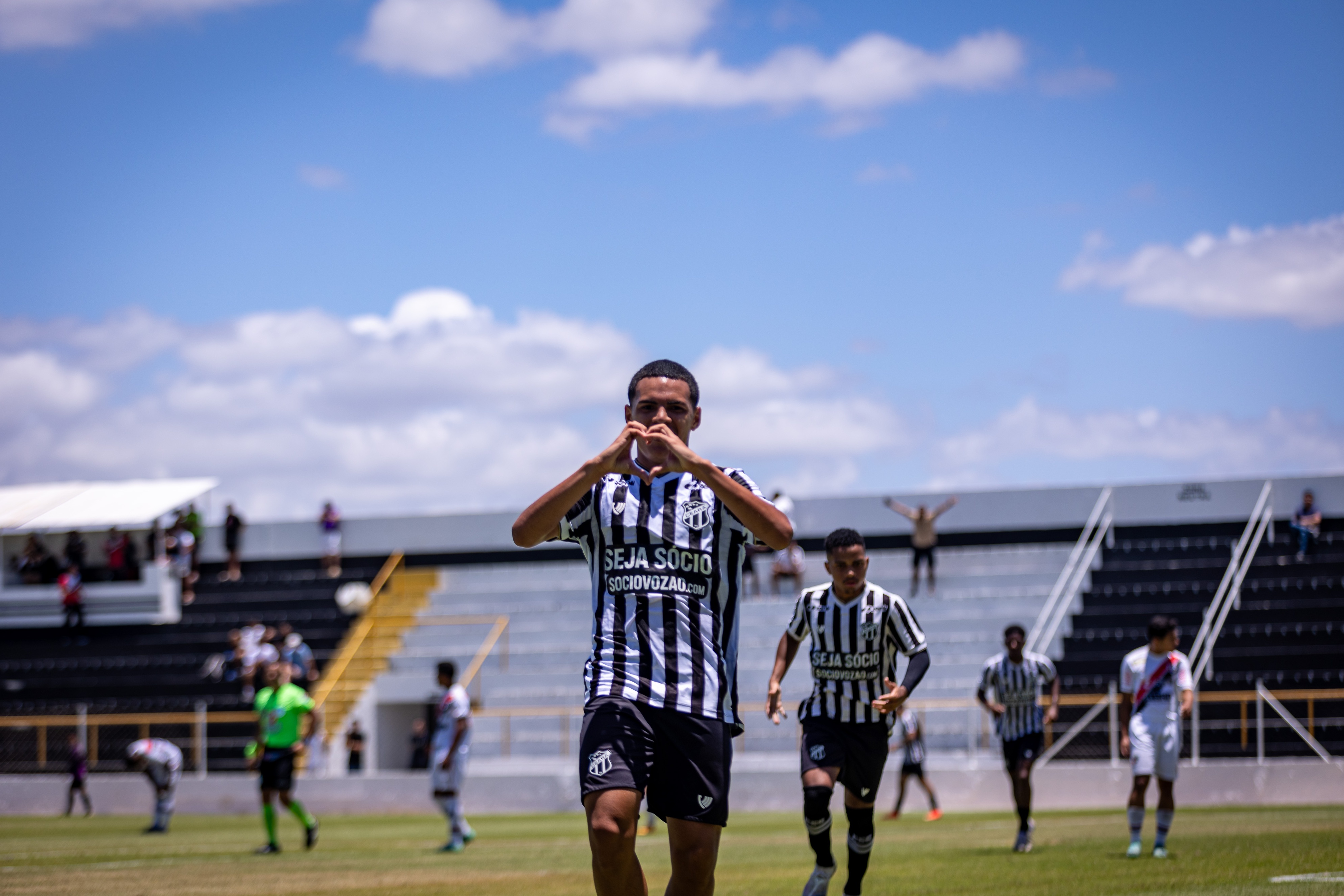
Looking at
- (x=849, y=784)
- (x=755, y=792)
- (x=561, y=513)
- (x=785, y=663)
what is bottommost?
(x=755, y=792)

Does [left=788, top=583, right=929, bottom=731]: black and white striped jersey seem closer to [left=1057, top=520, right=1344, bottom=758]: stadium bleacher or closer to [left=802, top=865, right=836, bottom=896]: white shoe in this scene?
[left=802, top=865, right=836, bottom=896]: white shoe

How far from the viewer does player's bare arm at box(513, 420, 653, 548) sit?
5.48 metres

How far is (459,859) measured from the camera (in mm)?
15773

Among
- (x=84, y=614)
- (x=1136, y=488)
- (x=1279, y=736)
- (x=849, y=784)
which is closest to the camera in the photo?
(x=849, y=784)

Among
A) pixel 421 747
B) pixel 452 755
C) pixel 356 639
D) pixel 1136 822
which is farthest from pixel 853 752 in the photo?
pixel 356 639

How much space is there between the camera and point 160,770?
2289 centimetres

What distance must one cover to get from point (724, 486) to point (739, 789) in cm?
2064

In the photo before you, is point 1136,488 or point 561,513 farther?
point 1136,488

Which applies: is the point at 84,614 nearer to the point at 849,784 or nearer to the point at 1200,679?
the point at 1200,679

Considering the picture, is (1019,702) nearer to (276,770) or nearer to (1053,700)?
(1053,700)

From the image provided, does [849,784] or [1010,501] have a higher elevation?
[1010,501]

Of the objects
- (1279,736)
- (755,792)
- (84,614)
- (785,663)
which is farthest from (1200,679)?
(84,614)

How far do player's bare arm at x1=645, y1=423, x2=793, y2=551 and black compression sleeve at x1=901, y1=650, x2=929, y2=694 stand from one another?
421 cm

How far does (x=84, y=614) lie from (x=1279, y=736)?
28.3 m
